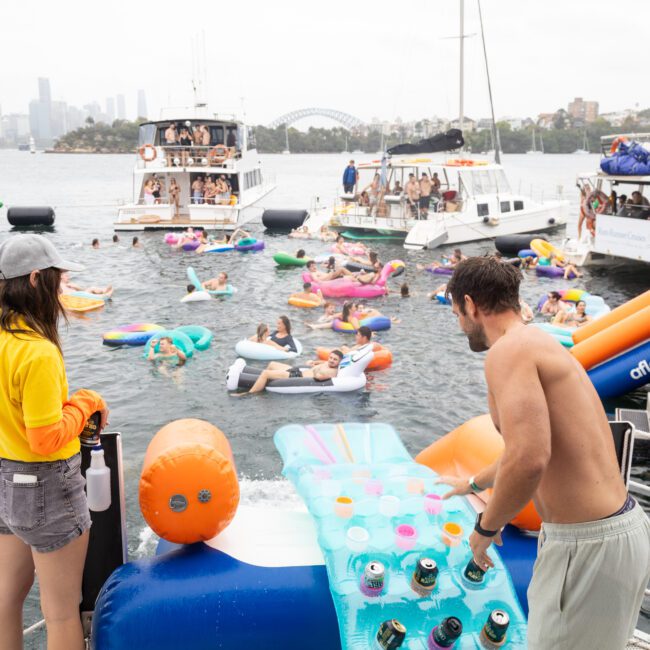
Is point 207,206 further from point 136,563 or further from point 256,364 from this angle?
point 136,563

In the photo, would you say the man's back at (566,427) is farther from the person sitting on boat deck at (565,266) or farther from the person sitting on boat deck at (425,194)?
the person sitting on boat deck at (425,194)

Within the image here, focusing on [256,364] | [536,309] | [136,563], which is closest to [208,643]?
[136,563]

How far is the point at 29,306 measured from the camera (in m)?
2.95

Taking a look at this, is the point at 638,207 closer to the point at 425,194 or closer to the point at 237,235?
the point at 425,194

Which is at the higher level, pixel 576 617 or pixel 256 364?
pixel 576 617

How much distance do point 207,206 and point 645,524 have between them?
25.0m

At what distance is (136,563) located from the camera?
12.4 feet

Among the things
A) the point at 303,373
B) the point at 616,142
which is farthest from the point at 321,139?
the point at 303,373

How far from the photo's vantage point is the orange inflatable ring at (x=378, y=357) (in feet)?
36.7

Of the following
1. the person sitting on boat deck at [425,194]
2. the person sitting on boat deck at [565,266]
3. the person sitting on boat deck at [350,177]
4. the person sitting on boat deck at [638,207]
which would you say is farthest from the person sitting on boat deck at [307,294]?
the person sitting on boat deck at [350,177]

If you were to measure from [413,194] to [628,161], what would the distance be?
8.40 m

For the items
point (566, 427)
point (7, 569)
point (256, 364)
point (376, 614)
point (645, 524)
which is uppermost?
point (566, 427)

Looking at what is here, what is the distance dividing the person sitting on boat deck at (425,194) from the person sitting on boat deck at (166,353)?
15.3m

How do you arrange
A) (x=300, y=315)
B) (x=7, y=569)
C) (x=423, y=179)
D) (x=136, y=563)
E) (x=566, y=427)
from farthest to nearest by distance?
(x=423, y=179) → (x=300, y=315) → (x=136, y=563) → (x=7, y=569) → (x=566, y=427)
